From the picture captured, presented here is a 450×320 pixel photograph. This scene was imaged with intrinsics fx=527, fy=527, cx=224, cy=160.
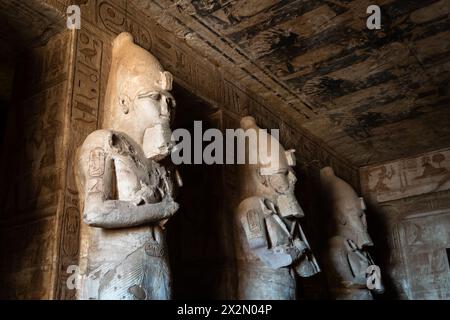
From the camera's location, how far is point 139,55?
4148 mm

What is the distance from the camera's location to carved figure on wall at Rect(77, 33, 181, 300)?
3.34 meters

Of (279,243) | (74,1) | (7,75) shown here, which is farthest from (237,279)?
(7,75)

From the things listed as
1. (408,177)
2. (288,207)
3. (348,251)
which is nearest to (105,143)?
(288,207)

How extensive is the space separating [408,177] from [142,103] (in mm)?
6478

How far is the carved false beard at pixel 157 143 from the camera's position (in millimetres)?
3760

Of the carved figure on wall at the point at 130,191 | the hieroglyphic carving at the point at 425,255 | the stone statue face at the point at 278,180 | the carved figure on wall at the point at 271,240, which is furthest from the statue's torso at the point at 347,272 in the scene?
the carved figure on wall at the point at 130,191

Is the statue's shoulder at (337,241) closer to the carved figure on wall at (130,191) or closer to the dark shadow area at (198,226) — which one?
the dark shadow area at (198,226)

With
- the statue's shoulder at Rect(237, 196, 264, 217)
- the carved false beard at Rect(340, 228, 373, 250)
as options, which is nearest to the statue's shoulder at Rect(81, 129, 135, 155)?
the statue's shoulder at Rect(237, 196, 264, 217)

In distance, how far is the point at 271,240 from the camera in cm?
499

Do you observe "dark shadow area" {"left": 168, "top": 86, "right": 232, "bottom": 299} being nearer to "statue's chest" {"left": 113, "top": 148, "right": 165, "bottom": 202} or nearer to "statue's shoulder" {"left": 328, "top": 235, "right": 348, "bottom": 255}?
"statue's chest" {"left": 113, "top": 148, "right": 165, "bottom": 202}

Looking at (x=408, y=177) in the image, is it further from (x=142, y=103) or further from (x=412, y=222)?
(x=142, y=103)

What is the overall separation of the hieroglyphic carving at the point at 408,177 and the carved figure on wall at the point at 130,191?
241 inches

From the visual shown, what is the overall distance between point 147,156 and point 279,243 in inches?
69.4
